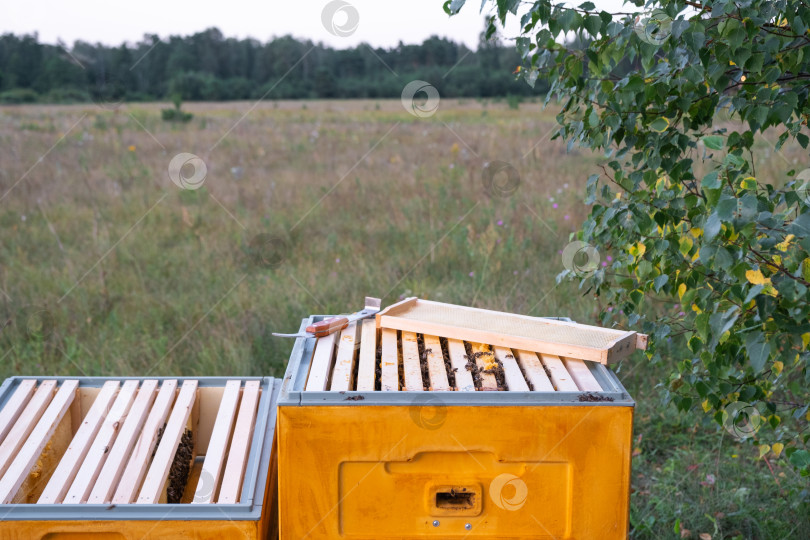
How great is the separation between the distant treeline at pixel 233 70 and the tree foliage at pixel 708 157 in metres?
9.55

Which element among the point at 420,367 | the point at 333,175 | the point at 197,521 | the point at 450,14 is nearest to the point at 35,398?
the point at 197,521

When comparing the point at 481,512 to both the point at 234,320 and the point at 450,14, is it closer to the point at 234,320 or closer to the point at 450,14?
the point at 450,14

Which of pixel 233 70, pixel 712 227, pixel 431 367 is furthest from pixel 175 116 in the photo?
pixel 712 227

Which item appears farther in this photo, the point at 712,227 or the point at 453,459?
the point at 453,459

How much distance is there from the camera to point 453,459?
1.64 m

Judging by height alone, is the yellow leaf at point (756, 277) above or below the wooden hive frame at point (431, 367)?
above

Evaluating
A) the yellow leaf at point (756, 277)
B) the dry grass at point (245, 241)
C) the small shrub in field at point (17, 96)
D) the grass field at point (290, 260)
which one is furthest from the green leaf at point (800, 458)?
the small shrub in field at point (17, 96)

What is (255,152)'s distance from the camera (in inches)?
376

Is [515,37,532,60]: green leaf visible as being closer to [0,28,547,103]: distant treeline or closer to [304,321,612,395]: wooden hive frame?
[304,321,612,395]: wooden hive frame

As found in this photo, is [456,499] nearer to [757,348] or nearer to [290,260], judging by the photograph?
[757,348]

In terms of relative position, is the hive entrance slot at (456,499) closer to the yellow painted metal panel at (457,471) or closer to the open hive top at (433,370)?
the yellow painted metal panel at (457,471)

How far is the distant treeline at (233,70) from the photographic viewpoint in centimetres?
1309

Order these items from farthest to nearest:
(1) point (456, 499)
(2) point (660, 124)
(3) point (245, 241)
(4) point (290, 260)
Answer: (3) point (245, 241)
(4) point (290, 260)
(2) point (660, 124)
(1) point (456, 499)

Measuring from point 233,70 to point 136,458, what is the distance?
15994 millimetres
